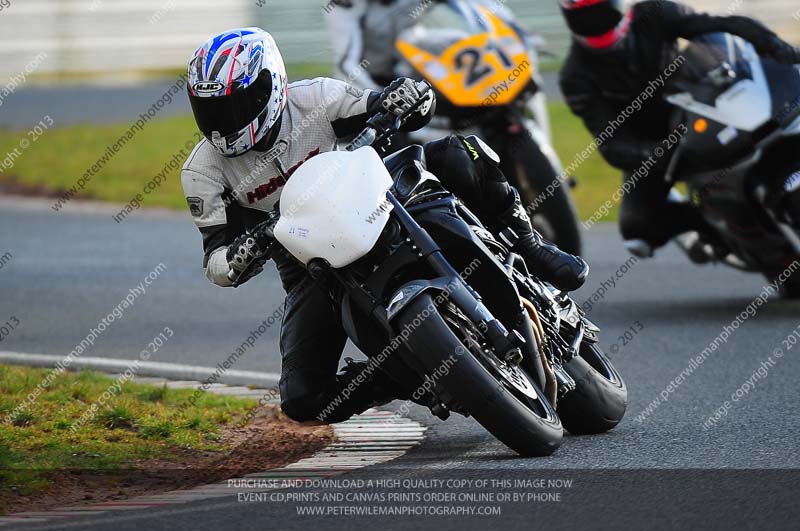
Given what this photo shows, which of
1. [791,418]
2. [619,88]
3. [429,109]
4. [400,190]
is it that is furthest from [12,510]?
[619,88]

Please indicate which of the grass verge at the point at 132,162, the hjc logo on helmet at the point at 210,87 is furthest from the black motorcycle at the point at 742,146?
the grass verge at the point at 132,162

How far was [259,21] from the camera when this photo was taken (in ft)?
95.0

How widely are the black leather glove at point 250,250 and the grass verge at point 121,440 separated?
2.65ft

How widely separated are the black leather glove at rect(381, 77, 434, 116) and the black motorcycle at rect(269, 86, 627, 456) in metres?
0.04

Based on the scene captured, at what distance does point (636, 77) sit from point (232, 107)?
4.12 meters

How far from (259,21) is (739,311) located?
2092 cm

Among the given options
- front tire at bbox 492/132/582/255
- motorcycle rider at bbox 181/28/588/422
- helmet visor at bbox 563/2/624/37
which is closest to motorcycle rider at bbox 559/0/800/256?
helmet visor at bbox 563/2/624/37

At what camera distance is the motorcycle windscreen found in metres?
5.21

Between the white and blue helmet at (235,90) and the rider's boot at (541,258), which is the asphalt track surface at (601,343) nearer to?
the rider's boot at (541,258)

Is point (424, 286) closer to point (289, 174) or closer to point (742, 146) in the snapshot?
point (289, 174)

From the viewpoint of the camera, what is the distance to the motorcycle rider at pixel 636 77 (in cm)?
888

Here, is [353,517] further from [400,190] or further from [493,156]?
[493,156]

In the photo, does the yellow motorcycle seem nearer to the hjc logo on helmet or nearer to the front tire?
the front tire

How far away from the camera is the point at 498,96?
9.73m
